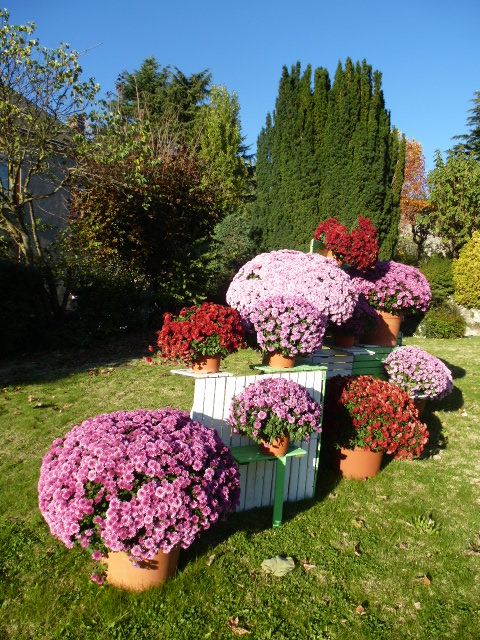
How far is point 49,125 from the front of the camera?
30.4 feet

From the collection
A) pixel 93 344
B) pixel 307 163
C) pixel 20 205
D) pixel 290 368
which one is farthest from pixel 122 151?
pixel 307 163

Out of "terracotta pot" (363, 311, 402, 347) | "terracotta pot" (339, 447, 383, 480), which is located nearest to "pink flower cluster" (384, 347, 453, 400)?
"terracotta pot" (363, 311, 402, 347)

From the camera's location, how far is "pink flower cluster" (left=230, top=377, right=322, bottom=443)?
3.79 m

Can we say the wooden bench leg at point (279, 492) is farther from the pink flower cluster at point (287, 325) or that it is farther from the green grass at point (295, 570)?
the pink flower cluster at point (287, 325)

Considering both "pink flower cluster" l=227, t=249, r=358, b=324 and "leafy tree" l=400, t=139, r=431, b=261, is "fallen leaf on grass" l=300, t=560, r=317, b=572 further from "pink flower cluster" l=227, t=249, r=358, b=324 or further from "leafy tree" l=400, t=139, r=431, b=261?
"leafy tree" l=400, t=139, r=431, b=261

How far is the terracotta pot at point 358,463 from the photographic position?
500 cm

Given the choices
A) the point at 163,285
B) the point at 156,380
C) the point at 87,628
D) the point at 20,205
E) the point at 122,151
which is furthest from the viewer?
the point at 163,285

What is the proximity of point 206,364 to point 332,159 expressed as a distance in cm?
1181

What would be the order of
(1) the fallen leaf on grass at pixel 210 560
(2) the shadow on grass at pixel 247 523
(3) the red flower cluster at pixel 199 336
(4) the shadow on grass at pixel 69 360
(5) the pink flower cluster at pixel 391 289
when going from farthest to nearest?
(4) the shadow on grass at pixel 69 360
(5) the pink flower cluster at pixel 391 289
(3) the red flower cluster at pixel 199 336
(2) the shadow on grass at pixel 247 523
(1) the fallen leaf on grass at pixel 210 560

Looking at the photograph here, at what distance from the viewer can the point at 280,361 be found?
15.3 ft

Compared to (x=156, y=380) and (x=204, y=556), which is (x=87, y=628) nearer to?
(x=204, y=556)

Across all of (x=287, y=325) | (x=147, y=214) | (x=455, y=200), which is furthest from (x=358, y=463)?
(x=455, y=200)

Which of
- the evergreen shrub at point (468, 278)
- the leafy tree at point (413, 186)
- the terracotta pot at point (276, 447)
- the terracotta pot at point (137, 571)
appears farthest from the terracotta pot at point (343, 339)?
the leafy tree at point (413, 186)

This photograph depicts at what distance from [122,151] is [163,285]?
10.9 feet
